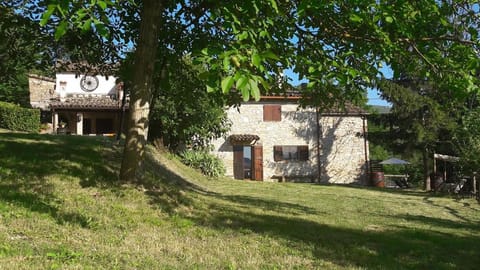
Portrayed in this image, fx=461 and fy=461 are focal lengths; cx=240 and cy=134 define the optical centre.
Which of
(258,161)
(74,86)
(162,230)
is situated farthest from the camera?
(74,86)

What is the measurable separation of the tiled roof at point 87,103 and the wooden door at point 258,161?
857cm

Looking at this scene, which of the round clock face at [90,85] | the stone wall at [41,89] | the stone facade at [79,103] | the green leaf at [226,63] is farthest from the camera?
the stone wall at [41,89]

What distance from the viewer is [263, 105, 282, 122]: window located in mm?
28109

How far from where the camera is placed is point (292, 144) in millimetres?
28312

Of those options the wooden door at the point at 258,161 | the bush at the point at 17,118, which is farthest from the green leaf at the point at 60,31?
the wooden door at the point at 258,161

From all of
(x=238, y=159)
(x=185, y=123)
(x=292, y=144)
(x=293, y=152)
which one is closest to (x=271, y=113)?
(x=292, y=144)

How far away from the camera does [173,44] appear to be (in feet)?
32.5

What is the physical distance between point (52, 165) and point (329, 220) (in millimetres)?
5369

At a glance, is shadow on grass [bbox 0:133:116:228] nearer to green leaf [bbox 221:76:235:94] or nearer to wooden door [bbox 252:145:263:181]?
green leaf [bbox 221:76:235:94]

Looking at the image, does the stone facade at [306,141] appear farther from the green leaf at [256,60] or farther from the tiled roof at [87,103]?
the green leaf at [256,60]

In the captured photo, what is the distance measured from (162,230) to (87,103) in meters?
24.4

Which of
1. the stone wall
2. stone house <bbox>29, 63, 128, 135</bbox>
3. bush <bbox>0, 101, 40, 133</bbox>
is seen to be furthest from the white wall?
bush <bbox>0, 101, 40, 133</bbox>

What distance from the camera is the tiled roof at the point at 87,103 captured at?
2797 centimetres

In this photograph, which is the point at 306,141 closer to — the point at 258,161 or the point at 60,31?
the point at 258,161
